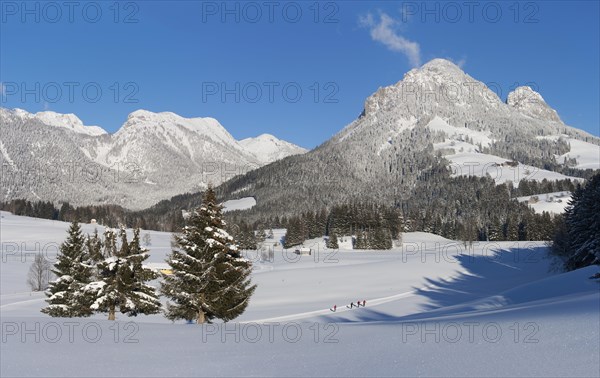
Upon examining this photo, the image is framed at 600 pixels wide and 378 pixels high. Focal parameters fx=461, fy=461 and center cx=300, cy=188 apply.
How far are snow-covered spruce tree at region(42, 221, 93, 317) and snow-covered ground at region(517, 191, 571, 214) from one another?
17563cm

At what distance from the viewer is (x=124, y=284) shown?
26938 millimetres

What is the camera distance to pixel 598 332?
7418 mm

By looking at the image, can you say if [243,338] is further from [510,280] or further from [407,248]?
[407,248]

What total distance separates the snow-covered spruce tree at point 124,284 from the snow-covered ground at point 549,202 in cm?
17640

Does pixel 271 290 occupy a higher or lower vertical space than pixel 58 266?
lower

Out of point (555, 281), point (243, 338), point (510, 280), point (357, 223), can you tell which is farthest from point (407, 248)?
point (243, 338)

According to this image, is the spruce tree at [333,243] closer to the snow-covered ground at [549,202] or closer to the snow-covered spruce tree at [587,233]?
the snow-covered spruce tree at [587,233]

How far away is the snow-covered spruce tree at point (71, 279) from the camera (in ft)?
98.7

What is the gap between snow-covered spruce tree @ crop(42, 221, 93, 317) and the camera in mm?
30078

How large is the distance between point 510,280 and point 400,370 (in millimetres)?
61811

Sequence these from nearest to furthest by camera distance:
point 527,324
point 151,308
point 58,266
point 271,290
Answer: point 527,324 → point 151,308 → point 58,266 → point 271,290

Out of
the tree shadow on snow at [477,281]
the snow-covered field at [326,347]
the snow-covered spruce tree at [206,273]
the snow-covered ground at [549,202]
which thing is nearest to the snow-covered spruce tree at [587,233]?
the tree shadow on snow at [477,281]

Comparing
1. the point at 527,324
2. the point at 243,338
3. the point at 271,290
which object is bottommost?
the point at 271,290

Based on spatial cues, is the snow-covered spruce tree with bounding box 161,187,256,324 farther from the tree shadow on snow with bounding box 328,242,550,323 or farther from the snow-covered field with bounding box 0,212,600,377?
the tree shadow on snow with bounding box 328,242,550,323
